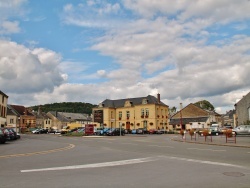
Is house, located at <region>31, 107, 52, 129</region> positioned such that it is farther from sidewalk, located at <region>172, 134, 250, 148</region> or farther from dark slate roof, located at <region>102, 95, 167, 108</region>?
sidewalk, located at <region>172, 134, 250, 148</region>

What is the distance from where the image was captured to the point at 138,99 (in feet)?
276

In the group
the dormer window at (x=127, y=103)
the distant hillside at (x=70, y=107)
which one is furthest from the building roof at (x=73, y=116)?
the dormer window at (x=127, y=103)

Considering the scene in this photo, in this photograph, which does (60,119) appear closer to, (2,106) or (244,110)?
(2,106)

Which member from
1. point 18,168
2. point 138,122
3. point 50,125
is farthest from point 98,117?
point 50,125

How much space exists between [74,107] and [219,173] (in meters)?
168

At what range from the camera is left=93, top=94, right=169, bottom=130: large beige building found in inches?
3113

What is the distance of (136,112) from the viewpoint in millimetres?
82375

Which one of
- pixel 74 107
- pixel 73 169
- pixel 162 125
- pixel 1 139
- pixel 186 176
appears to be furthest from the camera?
pixel 74 107

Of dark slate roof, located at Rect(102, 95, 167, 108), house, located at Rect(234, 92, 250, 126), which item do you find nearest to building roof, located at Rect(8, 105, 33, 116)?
dark slate roof, located at Rect(102, 95, 167, 108)

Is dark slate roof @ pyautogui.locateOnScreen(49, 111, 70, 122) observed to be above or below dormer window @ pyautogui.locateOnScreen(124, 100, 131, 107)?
below

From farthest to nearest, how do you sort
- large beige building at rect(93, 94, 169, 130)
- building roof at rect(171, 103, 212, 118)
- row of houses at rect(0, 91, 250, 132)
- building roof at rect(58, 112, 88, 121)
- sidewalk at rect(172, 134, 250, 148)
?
building roof at rect(58, 112, 88, 121), building roof at rect(171, 103, 212, 118), large beige building at rect(93, 94, 169, 130), row of houses at rect(0, 91, 250, 132), sidewalk at rect(172, 134, 250, 148)

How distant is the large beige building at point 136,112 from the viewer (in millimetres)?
79062

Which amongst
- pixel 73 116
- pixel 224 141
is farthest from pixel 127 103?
pixel 224 141

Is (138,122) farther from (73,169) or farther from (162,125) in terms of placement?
(73,169)
